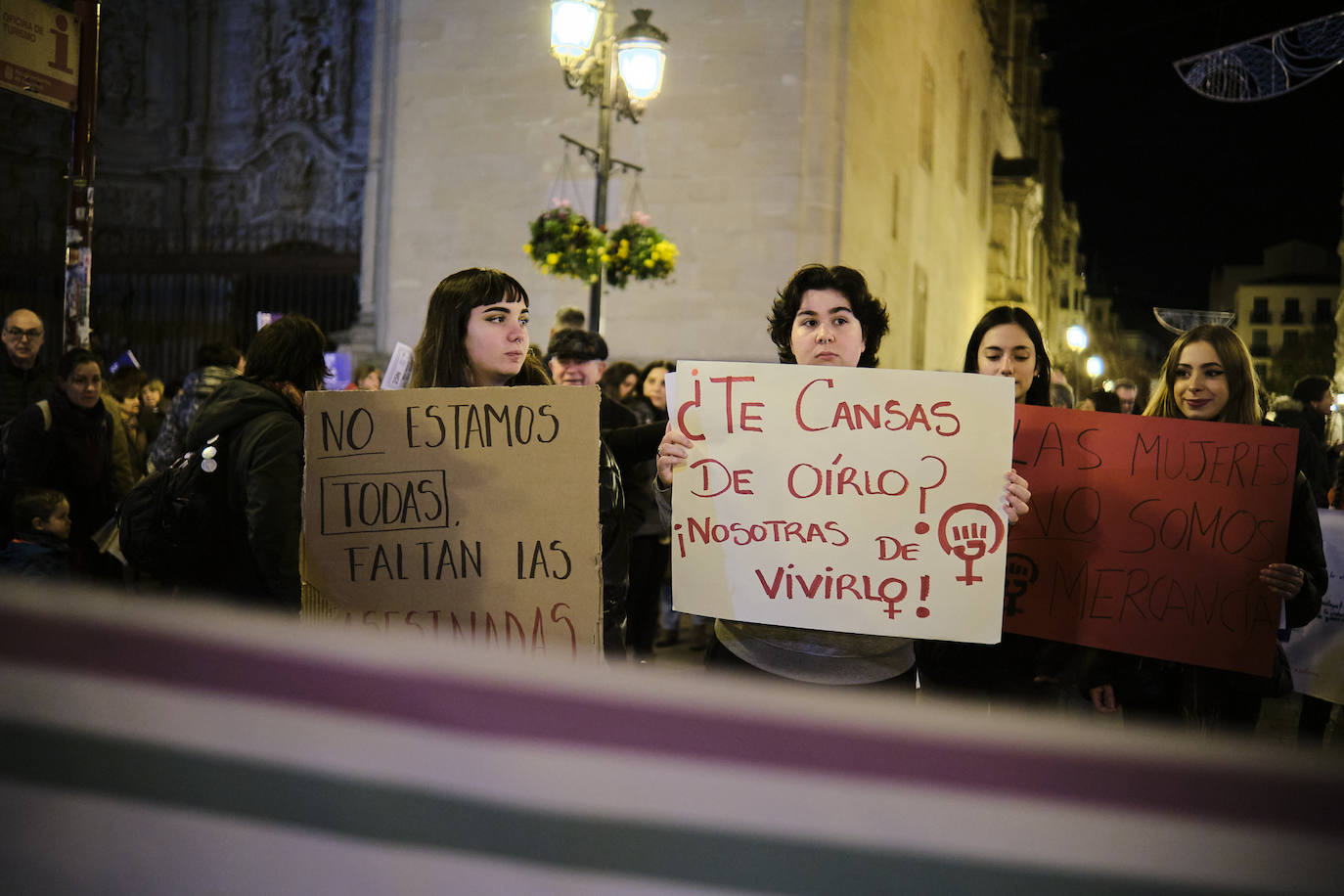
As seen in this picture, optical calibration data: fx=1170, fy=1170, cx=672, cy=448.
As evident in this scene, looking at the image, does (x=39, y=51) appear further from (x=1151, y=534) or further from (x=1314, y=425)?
(x=1314, y=425)

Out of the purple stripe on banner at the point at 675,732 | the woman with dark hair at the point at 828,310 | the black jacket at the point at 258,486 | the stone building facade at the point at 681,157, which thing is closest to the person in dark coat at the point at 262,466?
the black jacket at the point at 258,486

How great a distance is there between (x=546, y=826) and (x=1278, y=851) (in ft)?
1.94

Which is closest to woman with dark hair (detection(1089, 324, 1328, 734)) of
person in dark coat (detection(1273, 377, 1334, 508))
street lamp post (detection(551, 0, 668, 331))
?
person in dark coat (detection(1273, 377, 1334, 508))

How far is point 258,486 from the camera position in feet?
11.9

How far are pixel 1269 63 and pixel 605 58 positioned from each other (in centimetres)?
615

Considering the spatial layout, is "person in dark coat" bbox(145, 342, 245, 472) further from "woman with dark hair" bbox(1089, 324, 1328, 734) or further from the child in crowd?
"woman with dark hair" bbox(1089, 324, 1328, 734)

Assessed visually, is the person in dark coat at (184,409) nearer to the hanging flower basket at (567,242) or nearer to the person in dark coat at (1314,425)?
the hanging flower basket at (567,242)

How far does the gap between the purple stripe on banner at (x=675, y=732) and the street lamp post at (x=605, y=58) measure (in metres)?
9.33

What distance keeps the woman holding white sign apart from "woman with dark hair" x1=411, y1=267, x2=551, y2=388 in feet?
1.69

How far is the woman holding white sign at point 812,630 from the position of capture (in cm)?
279

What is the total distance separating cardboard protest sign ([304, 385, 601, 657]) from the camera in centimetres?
264

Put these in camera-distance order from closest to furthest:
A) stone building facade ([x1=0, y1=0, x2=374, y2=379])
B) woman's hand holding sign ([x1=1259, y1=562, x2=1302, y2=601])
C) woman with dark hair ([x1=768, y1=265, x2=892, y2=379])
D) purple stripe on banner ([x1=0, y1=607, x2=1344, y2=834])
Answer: purple stripe on banner ([x1=0, y1=607, x2=1344, y2=834]) → woman with dark hair ([x1=768, y1=265, x2=892, y2=379]) → woman's hand holding sign ([x1=1259, y1=562, x2=1302, y2=601]) → stone building facade ([x1=0, y1=0, x2=374, y2=379])

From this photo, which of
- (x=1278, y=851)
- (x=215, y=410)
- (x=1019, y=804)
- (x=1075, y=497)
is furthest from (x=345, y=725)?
(x=215, y=410)

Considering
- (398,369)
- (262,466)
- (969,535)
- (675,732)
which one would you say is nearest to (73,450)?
(398,369)
